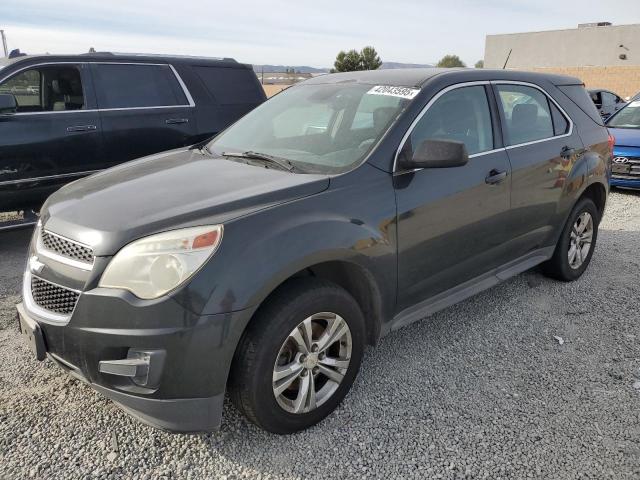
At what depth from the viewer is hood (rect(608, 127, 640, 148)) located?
8305mm

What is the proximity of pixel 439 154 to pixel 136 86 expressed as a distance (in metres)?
4.33

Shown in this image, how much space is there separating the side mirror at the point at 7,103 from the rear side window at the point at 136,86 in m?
0.86

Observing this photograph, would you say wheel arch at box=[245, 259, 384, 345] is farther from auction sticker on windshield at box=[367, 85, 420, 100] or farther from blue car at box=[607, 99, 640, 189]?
blue car at box=[607, 99, 640, 189]

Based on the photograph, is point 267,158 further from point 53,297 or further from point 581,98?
point 581,98

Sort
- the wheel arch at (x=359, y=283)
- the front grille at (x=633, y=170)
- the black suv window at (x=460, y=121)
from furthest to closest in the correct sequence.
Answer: the front grille at (x=633, y=170)
the black suv window at (x=460, y=121)
the wheel arch at (x=359, y=283)

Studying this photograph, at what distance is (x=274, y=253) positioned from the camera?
236 cm

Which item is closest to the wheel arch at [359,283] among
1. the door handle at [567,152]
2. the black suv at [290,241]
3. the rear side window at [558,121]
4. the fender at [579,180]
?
the black suv at [290,241]

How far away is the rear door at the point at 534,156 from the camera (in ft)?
12.4

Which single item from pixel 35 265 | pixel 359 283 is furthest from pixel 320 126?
pixel 35 265

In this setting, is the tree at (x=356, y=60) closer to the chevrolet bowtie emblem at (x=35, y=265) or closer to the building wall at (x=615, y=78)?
the building wall at (x=615, y=78)

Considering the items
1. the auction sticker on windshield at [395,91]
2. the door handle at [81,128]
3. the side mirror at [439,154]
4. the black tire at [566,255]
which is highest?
the auction sticker on windshield at [395,91]

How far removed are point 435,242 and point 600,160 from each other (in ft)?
8.06

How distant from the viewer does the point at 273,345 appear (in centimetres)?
240

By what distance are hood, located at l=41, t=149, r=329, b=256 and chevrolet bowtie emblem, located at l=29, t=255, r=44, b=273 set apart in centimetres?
18
